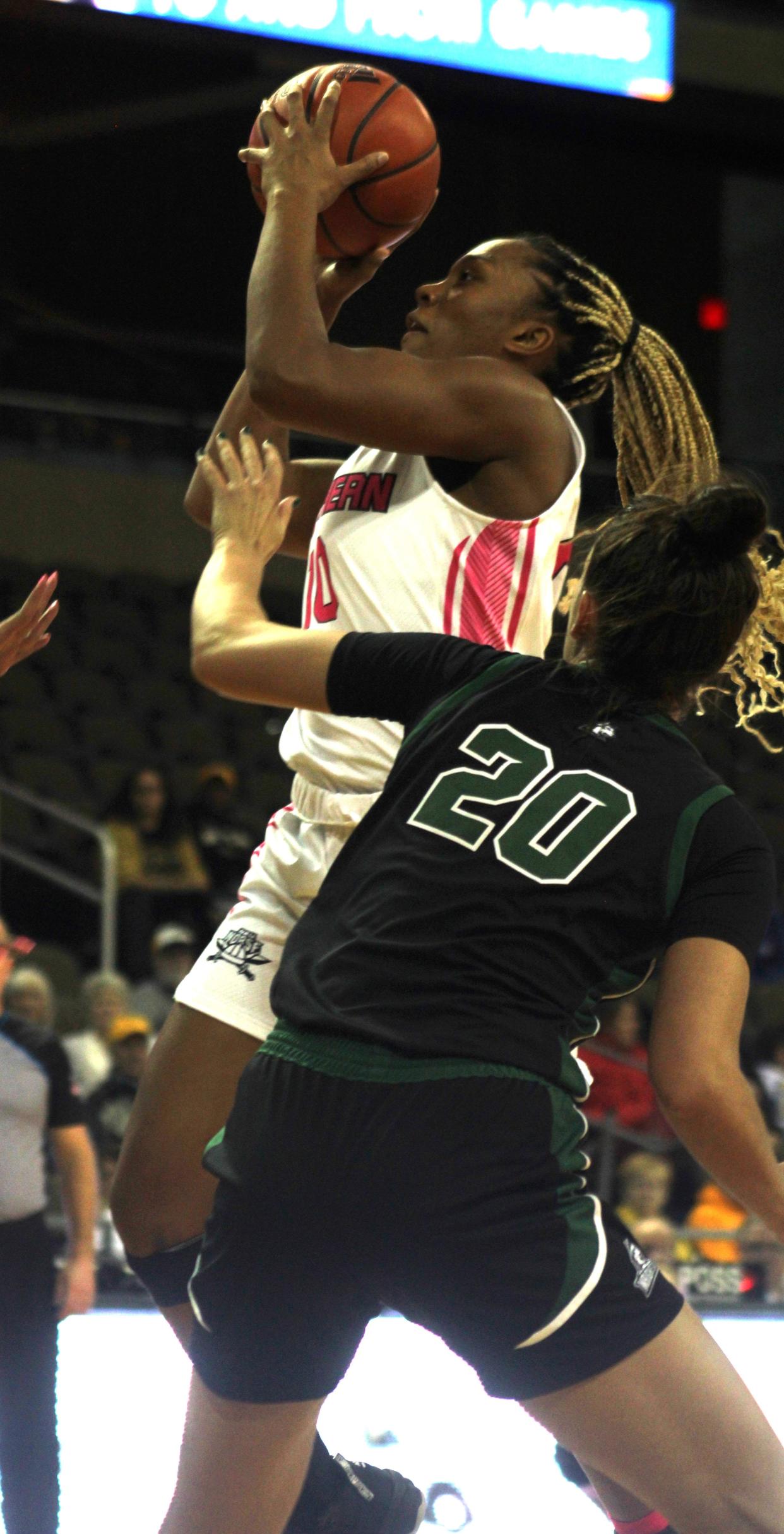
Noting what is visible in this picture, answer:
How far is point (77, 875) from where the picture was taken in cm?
959

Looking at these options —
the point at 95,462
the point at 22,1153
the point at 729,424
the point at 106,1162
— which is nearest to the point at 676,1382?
the point at 22,1153

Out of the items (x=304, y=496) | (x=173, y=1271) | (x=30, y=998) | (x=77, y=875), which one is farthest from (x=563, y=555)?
(x=77, y=875)

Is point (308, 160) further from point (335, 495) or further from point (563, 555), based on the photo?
point (563, 555)

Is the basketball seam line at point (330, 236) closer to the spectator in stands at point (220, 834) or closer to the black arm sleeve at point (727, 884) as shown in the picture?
the black arm sleeve at point (727, 884)

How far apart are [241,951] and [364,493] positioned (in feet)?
2.38

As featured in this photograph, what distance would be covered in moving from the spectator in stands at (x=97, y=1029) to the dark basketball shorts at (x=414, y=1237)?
5412 mm

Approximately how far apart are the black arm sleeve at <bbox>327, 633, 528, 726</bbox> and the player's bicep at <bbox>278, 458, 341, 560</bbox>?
1.09 m

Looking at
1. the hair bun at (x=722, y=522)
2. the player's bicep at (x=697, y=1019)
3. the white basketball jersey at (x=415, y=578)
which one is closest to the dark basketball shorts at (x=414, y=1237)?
the player's bicep at (x=697, y=1019)

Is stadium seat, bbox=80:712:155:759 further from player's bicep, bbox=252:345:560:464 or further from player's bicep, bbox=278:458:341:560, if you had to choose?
player's bicep, bbox=252:345:560:464

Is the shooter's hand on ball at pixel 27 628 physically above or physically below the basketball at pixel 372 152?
below

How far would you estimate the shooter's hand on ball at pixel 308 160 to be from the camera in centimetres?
257

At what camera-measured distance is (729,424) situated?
9820mm

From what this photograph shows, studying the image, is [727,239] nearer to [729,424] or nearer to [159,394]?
[729,424]

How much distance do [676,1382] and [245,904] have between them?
111 cm
